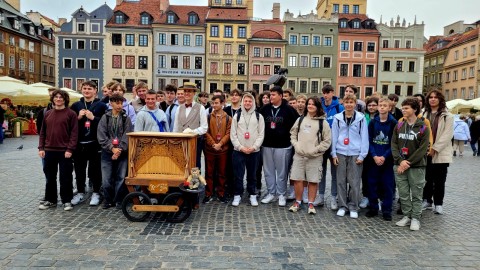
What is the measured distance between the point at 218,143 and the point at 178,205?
1540mm

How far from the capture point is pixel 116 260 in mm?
4309

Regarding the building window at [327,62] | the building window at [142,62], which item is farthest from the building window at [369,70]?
the building window at [142,62]

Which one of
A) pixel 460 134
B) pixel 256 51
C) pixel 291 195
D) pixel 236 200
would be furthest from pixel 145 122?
pixel 256 51

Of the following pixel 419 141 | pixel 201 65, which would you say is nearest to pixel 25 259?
pixel 419 141

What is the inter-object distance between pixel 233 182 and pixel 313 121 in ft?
6.38

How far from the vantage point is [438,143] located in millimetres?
6328

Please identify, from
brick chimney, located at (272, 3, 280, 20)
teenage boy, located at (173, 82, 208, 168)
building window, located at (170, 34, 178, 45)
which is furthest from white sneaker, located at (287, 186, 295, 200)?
brick chimney, located at (272, 3, 280, 20)

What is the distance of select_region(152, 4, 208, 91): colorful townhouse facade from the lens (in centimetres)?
4372

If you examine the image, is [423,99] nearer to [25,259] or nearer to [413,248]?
[413,248]

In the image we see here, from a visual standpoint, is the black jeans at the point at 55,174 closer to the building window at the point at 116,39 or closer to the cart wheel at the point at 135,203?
the cart wheel at the point at 135,203

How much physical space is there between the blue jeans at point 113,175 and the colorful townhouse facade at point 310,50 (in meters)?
39.2

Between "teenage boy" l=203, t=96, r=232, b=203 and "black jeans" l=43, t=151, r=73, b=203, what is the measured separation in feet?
7.35

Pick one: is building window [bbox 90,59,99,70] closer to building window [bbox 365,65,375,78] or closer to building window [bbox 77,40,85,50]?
building window [bbox 77,40,85,50]

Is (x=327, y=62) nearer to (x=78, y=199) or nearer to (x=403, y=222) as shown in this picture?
(x=403, y=222)
